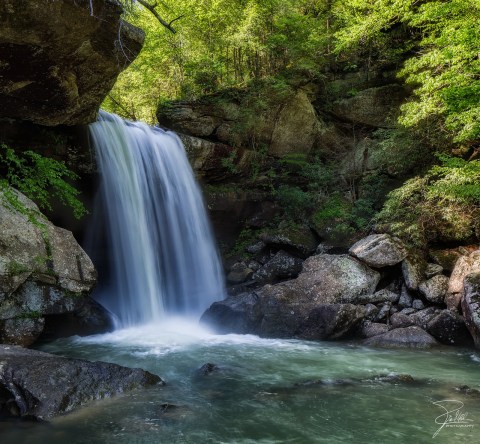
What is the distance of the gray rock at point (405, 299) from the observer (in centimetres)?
1015

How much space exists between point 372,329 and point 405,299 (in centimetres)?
157

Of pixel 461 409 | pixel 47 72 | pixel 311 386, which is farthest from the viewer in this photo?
pixel 47 72

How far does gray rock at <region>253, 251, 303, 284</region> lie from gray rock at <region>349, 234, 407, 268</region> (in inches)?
83.6

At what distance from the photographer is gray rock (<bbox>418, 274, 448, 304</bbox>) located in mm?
9891

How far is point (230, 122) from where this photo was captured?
1553cm

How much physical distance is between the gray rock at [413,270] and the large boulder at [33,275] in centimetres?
785

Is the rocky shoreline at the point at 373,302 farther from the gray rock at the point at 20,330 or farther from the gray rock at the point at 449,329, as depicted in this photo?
the gray rock at the point at 20,330

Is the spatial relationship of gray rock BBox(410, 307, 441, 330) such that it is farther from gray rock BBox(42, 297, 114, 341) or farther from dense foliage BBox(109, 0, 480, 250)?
gray rock BBox(42, 297, 114, 341)

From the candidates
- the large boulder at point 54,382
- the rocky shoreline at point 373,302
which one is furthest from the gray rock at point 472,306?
the large boulder at point 54,382

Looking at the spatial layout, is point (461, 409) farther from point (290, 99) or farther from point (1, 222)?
point (290, 99)

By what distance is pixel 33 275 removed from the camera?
8102mm

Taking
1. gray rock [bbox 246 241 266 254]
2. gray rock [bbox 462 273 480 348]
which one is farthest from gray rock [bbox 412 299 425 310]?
gray rock [bbox 246 241 266 254]

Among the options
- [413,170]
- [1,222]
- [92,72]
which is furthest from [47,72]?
[413,170]

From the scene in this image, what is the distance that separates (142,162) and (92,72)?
15.7 ft
